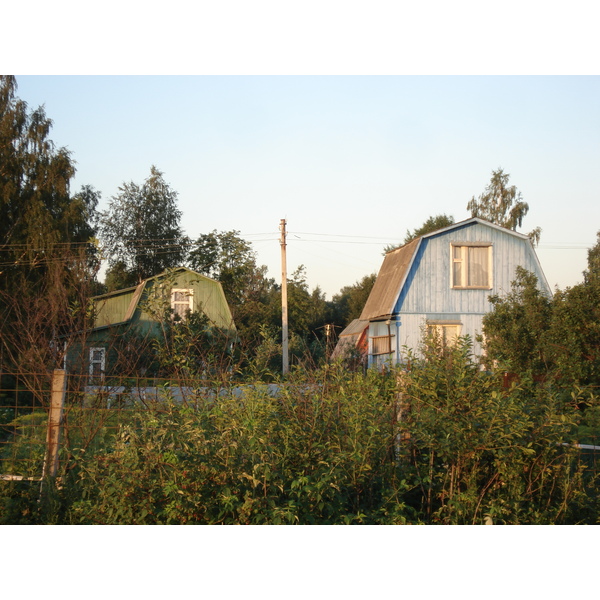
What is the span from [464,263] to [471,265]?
0.23 meters

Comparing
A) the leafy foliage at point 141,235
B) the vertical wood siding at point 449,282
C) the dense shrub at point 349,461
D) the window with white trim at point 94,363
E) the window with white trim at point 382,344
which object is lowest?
the dense shrub at point 349,461

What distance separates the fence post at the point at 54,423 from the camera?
480 centimetres

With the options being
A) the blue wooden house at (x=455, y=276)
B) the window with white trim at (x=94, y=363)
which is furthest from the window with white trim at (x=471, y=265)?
the window with white trim at (x=94, y=363)

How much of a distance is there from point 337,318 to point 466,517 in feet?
130

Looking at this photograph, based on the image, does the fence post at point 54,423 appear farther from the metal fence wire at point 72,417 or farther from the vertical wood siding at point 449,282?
the vertical wood siding at point 449,282

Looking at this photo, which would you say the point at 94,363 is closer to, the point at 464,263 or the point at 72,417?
the point at 72,417

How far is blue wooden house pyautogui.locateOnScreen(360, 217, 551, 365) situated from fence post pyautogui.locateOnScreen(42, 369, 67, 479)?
14.1m

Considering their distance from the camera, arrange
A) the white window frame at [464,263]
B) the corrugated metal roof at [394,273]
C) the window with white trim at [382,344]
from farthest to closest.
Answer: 1. the window with white trim at [382,344]
2. the white window frame at [464,263]
3. the corrugated metal roof at [394,273]

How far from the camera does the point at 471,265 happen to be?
18.8 metres

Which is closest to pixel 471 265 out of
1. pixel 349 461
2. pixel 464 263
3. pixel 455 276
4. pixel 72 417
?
pixel 464 263

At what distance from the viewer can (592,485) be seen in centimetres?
441

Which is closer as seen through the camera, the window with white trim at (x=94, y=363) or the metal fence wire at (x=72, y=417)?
the metal fence wire at (x=72, y=417)

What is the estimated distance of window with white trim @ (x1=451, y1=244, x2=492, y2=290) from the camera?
61.6 feet

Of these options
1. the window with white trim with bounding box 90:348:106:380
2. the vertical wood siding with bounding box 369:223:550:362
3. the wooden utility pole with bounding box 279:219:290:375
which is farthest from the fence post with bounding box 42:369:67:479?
the wooden utility pole with bounding box 279:219:290:375
